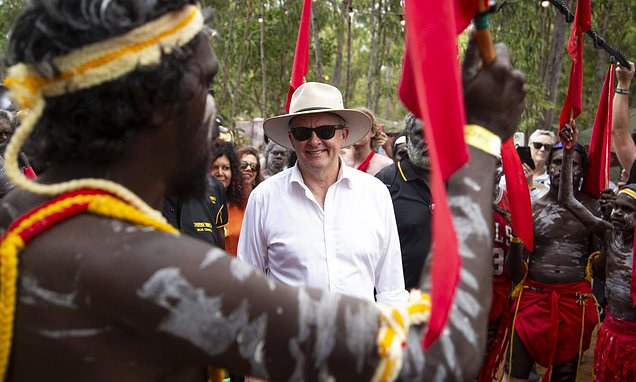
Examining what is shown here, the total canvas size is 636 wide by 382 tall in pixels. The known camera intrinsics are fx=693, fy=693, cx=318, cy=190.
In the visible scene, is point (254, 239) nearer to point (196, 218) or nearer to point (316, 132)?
point (316, 132)

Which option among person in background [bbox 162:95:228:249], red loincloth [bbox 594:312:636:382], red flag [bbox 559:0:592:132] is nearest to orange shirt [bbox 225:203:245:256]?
person in background [bbox 162:95:228:249]

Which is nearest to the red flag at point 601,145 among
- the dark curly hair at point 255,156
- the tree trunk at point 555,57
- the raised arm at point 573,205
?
the raised arm at point 573,205

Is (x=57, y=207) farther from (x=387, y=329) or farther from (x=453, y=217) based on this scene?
(x=453, y=217)

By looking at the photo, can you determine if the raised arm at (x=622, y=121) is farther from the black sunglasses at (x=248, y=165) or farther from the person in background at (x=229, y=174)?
the black sunglasses at (x=248, y=165)

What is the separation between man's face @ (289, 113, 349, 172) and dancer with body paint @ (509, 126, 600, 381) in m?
2.35

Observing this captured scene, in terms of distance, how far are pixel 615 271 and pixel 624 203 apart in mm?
509

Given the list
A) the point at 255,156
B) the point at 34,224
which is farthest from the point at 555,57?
the point at 34,224

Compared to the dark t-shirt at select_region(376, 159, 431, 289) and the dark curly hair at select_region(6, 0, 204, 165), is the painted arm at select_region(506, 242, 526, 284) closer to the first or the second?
the dark t-shirt at select_region(376, 159, 431, 289)

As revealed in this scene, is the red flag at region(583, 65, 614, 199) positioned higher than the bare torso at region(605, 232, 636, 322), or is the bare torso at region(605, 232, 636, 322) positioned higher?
the red flag at region(583, 65, 614, 199)

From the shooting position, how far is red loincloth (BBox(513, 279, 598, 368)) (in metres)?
5.59

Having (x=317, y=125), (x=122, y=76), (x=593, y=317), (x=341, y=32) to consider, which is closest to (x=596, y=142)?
(x=593, y=317)

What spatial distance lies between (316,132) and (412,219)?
108 centimetres

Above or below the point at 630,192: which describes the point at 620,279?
below

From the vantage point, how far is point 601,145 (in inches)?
218
